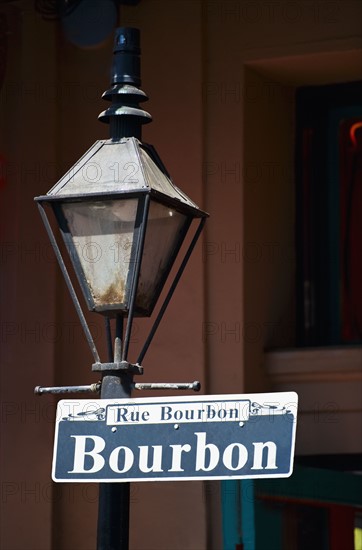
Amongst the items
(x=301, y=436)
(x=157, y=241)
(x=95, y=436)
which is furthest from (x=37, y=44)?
→ (x=95, y=436)

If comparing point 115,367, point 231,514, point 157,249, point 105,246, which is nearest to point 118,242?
point 105,246

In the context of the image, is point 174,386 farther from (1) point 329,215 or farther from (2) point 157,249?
(1) point 329,215

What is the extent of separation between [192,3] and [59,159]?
45.8 inches

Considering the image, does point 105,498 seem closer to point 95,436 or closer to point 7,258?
point 95,436

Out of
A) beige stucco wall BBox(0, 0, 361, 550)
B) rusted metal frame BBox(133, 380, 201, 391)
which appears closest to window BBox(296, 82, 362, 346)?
beige stucco wall BBox(0, 0, 361, 550)

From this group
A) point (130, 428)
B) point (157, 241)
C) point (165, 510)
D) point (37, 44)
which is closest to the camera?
point (130, 428)

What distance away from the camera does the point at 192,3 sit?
687cm

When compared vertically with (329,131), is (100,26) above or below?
above

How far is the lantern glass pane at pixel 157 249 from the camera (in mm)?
3941

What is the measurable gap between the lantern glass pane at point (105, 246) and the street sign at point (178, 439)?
14.8 inches

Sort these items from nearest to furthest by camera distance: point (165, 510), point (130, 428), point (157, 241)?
point (130, 428), point (157, 241), point (165, 510)

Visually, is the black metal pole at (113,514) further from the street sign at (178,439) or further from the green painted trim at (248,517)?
the green painted trim at (248,517)

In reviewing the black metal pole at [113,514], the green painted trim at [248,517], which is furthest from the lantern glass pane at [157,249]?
the green painted trim at [248,517]

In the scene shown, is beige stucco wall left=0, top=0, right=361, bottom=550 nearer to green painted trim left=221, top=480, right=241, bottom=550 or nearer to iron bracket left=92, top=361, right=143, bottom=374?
green painted trim left=221, top=480, right=241, bottom=550
